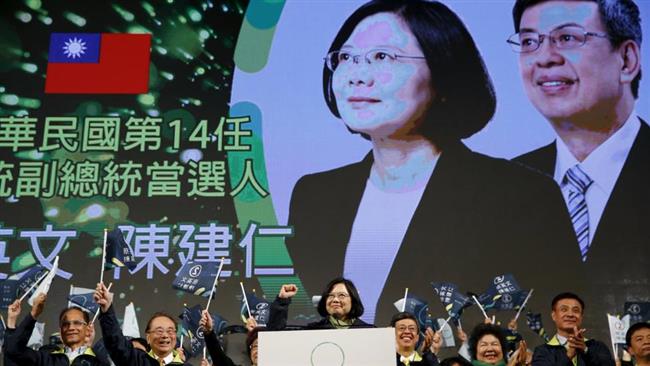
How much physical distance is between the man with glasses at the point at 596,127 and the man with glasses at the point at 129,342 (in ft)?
8.73

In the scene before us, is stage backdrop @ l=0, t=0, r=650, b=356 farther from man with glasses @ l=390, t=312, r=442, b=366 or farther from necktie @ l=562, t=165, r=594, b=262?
man with glasses @ l=390, t=312, r=442, b=366

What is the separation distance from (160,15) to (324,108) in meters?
1.32

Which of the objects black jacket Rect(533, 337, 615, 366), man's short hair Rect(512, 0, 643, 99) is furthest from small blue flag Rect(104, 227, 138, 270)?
man's short hair Rect(512, 0, 643, 99)

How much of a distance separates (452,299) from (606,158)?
143 cm

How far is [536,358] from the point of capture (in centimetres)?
443

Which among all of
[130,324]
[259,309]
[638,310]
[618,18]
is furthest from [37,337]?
[618,18]

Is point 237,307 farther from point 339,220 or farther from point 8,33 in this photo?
point 8,33

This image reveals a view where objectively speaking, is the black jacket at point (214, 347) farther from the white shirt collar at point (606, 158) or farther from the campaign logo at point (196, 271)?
the white shirt collar at point (606, 158)

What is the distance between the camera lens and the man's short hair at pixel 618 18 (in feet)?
20.0

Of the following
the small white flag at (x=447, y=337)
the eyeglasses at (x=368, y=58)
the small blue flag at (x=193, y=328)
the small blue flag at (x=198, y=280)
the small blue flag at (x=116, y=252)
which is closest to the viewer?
the small blue flag at (x=116, y=252)

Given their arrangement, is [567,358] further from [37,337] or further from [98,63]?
[98,63]

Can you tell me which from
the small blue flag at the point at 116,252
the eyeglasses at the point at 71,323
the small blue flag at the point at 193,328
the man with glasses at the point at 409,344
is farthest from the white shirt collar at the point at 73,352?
the man with glasses at the point at 409,344

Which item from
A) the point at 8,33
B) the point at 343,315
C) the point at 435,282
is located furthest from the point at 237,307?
the point at 8,33

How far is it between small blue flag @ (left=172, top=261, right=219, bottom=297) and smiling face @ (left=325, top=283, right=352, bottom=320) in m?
0.94
